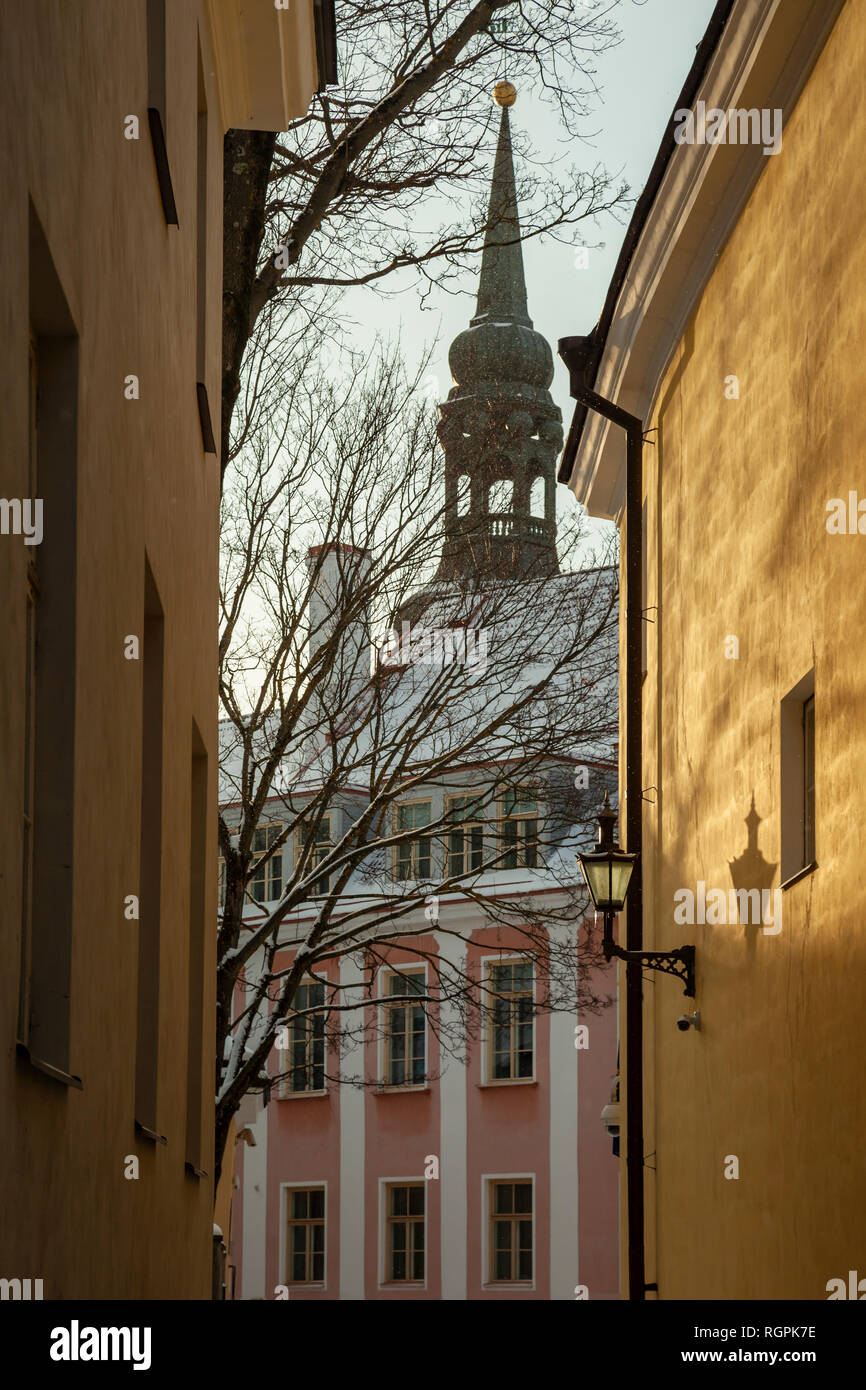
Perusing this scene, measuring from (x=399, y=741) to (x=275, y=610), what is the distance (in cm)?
184

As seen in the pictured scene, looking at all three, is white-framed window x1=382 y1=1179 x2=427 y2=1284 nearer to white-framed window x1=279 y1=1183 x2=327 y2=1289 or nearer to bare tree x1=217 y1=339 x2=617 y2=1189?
white-framed window x1=279 y1=1183 x2=327 y2=1289

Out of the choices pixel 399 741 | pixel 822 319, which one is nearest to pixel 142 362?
pixel 822 319

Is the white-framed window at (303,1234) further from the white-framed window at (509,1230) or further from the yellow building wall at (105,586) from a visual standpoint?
the yellow building wall at (105,586)

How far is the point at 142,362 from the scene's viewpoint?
21.0 feet

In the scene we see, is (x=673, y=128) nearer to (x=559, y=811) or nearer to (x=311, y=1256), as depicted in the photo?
(x=559, y=811)

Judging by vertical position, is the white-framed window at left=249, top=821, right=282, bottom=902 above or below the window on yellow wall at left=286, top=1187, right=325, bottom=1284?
above

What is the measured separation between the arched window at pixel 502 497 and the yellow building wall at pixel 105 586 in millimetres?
10136

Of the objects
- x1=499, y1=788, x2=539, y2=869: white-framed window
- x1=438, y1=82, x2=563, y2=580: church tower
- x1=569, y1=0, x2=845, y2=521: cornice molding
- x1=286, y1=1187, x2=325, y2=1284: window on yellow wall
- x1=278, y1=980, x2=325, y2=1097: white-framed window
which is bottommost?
x1=286, y1=1187, x2=325, y2=1284: window on yellow wall

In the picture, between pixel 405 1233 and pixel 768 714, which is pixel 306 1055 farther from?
pixel 768 714

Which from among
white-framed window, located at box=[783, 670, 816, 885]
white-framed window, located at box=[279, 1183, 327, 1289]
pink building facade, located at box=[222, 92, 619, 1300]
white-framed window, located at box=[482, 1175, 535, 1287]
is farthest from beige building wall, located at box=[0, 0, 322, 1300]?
white-framed window, located at box=[279, 1183, 327, 1289]

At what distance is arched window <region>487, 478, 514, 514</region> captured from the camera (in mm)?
19094

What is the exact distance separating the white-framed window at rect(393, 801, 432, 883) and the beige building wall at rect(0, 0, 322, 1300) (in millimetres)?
21309

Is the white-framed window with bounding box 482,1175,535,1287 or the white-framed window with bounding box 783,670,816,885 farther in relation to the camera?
the white-framed window with bounding box 482,1175,535,1287

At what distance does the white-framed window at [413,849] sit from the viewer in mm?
31227
